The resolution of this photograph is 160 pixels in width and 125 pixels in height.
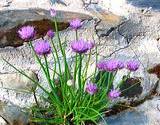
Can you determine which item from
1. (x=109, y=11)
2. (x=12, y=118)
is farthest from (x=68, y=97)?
(x=109, y=11)

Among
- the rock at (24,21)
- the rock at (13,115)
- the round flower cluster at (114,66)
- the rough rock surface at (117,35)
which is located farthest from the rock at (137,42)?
the rock at (13,115)

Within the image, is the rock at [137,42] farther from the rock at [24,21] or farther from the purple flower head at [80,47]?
the purple flower head at [80,47]

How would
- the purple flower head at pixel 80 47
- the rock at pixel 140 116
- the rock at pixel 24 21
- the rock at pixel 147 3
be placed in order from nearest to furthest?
the purple flower head at pixel 80 47 < the rock at pixel 140 116 < the rock at pixel 24 21 < the rock at pixel 147 3

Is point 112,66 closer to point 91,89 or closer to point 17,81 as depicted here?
point 91,89

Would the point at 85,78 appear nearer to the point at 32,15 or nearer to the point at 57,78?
the point at 57,78

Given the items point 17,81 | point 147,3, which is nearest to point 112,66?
point 17,81
